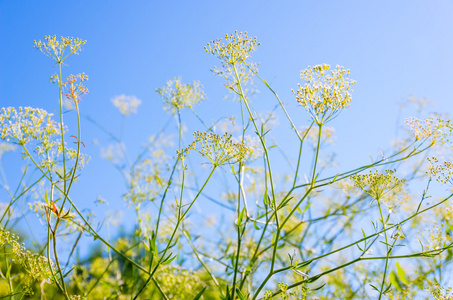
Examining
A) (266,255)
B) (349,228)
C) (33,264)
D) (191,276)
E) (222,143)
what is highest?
(349,228)

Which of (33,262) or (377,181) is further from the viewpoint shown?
(377,181)

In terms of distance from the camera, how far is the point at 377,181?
7.38ft

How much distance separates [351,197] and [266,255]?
3.35 ft

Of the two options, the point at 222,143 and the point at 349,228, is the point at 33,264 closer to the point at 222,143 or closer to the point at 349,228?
the point at 222,143

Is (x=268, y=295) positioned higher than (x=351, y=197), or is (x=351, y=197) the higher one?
(x=351, y=197)

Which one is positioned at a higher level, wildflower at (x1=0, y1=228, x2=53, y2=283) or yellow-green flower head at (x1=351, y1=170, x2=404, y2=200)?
yellow-green flower head at (x1=351, y1=170, x2=404, y2=200)

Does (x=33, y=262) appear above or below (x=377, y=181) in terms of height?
below

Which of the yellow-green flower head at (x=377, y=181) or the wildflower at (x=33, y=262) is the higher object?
the yellow-green flower head at (x=377, y=181)

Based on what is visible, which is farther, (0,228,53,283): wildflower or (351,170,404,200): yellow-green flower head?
(351,170,404,200): yellow-green flower head

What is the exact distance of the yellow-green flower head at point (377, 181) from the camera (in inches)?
88.0

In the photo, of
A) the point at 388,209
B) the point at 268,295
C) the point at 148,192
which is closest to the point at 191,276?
the point at 148,192

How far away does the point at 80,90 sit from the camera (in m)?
2.07

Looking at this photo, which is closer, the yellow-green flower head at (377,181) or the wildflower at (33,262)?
the wildflower at (33,262)

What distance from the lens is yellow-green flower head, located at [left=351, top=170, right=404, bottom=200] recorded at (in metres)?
2.24
